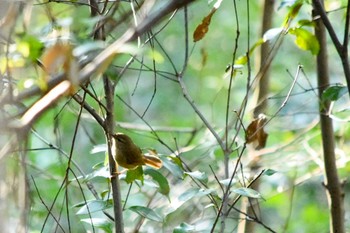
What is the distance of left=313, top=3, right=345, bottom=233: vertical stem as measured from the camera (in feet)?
5.51

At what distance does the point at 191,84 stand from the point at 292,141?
57.3 inches

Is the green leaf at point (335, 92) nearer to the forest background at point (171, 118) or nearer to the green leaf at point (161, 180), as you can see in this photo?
the forest background at point (171, 118)

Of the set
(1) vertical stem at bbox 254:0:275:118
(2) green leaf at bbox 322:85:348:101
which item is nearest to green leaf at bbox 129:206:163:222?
(2) green leaf at bbox 322:85:348:101

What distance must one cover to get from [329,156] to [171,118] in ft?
6.32

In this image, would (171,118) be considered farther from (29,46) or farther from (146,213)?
(29,46)

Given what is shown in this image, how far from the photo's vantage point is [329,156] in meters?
1.72

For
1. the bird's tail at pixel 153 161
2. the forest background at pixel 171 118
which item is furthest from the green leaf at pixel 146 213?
the bird's tail at pixel 153 161

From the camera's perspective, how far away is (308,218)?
8.85ft

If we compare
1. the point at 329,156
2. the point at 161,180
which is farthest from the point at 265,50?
the point at 161,180

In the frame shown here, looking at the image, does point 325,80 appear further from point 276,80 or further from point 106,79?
point 276,80

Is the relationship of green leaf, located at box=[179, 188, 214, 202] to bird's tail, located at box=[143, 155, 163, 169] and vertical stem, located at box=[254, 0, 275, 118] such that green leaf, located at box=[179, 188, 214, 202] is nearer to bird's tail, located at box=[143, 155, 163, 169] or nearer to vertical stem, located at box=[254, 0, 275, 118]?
bird's tail, located at box=[143, 155, 163, 169]

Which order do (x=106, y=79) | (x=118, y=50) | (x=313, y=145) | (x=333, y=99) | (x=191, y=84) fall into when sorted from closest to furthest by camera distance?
1. (x=118, y=50)
2. (x=106, y=79)
3. (x=333, y=99)
4. (x=313, y=145)
5. (x=191, y=84)

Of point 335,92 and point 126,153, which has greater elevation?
point 335,92

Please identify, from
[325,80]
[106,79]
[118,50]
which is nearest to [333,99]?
[325,80]
